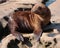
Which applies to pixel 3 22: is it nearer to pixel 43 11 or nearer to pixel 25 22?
pixel 25 22

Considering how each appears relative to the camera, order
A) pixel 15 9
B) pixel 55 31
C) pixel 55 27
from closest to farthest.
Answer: pixel 55 31
pixel 55 27
pixel 15 9

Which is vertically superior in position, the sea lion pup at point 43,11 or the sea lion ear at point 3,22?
the sea lion pup at point 43,11

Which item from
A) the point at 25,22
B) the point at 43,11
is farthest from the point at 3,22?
the point at 43,11

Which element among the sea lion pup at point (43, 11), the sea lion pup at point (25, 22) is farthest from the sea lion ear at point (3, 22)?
the sea lion pup at point (43, 11)

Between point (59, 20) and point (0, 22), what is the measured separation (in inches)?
67.6

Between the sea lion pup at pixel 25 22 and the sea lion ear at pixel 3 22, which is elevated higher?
the sea lion pup at pixel 25 22

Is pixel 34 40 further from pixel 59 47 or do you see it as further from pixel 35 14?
pixel 35 14

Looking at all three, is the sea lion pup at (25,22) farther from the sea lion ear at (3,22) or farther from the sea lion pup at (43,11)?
the sea lion ear at (3,22)

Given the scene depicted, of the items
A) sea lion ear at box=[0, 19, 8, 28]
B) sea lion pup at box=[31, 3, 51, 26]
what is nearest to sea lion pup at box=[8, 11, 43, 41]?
sea lion pup at box=[31, 3, 51, 26]

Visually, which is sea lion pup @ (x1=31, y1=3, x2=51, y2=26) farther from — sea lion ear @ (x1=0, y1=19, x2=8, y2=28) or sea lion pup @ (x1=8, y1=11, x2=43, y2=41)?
sea lion ear @ (x1=0, y1=19, x2=8, y2=28)

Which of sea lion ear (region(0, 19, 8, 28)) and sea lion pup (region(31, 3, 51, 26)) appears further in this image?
sea lion ear (region(0, 19, 8, 28))

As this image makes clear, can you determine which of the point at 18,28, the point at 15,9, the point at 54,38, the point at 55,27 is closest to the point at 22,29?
the point at 18,28

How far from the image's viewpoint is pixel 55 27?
739cm

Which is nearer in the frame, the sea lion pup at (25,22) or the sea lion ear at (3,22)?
the sea lion pup at (25,22)
